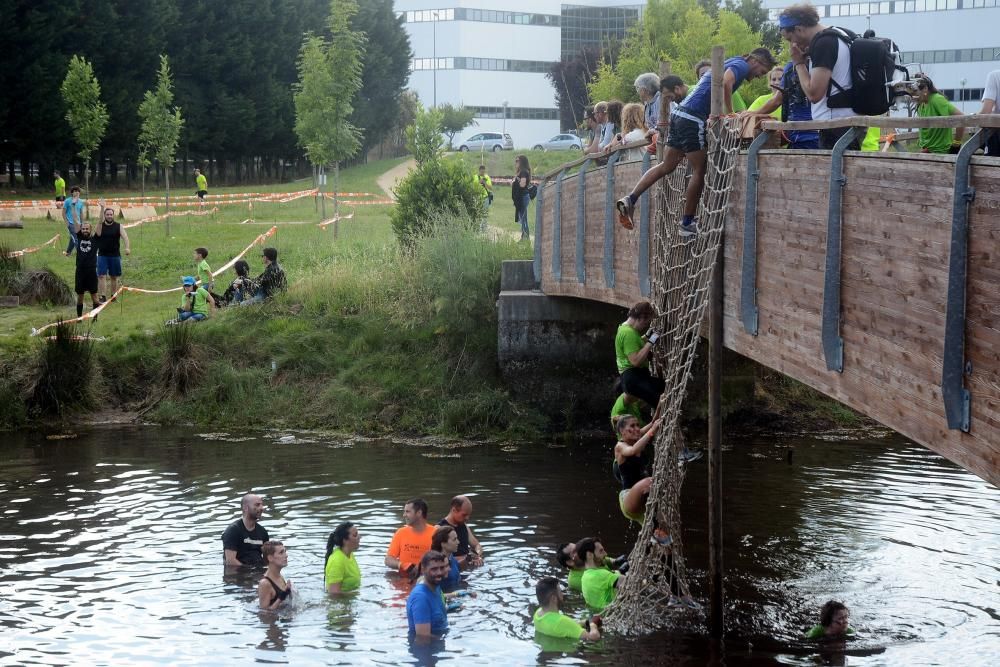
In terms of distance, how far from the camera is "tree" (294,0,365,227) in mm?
35812

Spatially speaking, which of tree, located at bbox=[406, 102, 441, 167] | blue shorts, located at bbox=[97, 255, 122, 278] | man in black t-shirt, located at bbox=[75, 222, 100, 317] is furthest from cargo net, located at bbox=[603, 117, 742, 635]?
tree, located at bbox=[406, 102, 441, 167]

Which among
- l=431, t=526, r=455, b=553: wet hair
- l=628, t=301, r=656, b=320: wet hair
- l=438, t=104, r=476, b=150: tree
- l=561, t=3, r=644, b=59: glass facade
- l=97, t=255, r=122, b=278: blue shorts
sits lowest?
l=431, t=526, r=455, b=553: wet hair

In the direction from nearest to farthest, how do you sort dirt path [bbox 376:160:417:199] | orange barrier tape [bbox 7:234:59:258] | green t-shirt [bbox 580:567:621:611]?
green t-shirt [bbox 580:567:621:611]
orange barrier tape [bbox 7:234:59:258]
dirt path [bbox 376:160:417:199]

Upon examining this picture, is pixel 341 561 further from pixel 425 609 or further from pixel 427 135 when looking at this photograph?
pixel 427 135

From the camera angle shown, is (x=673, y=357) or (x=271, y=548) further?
(x=271, y=548)

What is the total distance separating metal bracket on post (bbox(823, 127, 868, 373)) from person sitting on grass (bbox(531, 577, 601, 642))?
365 centimetres

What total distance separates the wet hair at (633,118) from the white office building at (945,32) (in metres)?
56.1

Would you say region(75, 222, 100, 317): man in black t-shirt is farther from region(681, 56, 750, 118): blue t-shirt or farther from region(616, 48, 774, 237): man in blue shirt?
region(681, 56, 750, 118): blue t-shirt

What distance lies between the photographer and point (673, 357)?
11.0 m

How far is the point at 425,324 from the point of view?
23781 mm

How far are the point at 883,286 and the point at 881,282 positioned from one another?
38 millimetres

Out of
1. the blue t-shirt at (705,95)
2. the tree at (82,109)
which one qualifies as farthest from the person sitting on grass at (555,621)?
the tree at (82,109)

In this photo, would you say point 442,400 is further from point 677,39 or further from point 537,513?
point 677,39

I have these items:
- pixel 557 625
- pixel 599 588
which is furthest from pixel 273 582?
pixel 599 588
